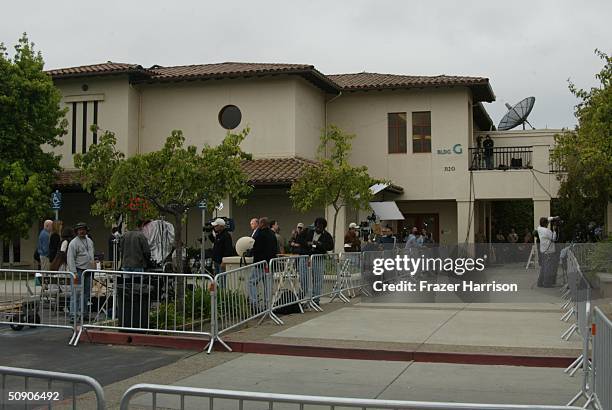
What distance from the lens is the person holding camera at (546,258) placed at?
631 inches

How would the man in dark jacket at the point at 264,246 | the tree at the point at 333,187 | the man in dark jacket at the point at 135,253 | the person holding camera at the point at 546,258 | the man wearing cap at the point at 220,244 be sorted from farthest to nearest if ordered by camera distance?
the tree at the point at 333,187, the person holding camera at the point at 546,258, the man wearing cap at the point at 220,244, the man in dark jacket at the point at 264,246, the man in dark jacket at the point at 135,253

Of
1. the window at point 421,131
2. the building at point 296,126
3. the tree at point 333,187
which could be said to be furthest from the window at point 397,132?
the tree at point 333,187

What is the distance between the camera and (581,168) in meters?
27.8

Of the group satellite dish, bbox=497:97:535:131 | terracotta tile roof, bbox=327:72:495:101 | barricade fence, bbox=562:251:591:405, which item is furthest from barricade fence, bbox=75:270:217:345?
satellite dish, bbox=497:97:535:131

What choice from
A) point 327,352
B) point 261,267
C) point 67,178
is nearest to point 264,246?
point 261,267

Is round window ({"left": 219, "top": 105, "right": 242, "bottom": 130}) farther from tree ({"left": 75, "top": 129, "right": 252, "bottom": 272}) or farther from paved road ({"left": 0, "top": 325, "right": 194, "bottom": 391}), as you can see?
paved road ({"left": 0, "top": 325, "right": 194, "bottom": 391})

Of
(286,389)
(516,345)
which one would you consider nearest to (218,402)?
(286,389)

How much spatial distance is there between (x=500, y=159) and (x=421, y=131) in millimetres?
4067

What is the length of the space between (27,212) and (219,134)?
8.06 meters

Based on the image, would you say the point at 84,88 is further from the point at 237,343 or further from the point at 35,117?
the point at 237,343

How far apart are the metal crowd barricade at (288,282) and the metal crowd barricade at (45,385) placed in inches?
312

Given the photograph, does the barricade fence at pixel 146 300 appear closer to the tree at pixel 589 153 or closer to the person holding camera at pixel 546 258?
the person holding camera at pixel 546 258

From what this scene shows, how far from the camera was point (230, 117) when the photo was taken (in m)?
30.4

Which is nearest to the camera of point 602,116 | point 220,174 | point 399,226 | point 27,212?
point 220,174
